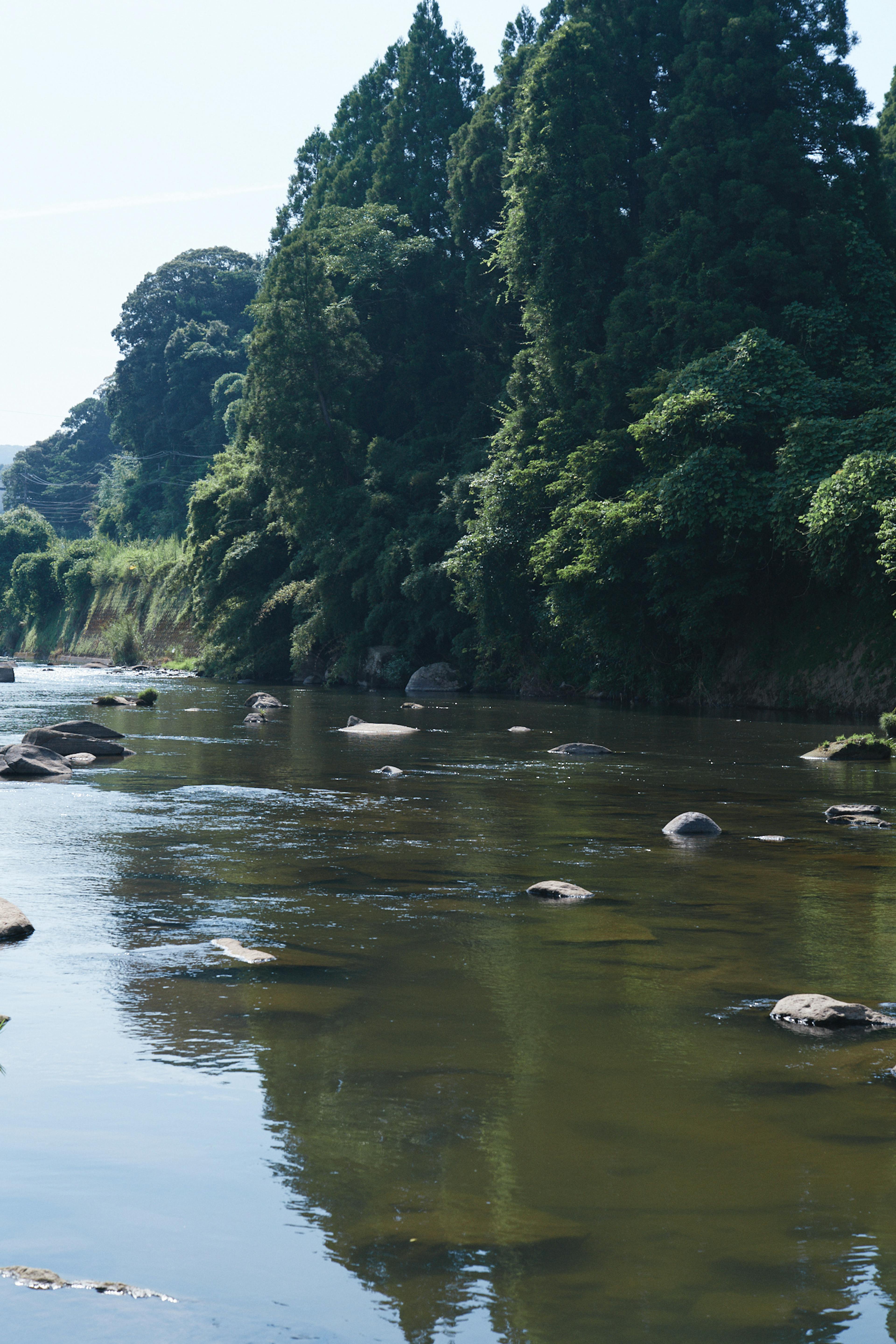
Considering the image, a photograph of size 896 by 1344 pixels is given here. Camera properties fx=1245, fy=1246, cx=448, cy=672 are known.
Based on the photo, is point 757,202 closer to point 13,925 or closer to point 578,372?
point 578,372

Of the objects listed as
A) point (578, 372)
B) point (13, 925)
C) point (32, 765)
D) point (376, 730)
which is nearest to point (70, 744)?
point (32, 765)

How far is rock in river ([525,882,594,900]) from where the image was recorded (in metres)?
5.95

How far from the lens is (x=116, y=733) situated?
46.5ft

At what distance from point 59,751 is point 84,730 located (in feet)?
1.96

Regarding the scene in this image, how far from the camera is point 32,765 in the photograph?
36.0ft

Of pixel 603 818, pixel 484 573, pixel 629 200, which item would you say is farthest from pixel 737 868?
pixel 629 200

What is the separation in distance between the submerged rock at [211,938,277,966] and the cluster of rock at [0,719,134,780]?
21.0 ft

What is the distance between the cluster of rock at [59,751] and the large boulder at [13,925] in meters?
5.90

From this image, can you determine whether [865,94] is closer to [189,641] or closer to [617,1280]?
[617,1280]

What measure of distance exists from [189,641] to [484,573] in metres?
25.5

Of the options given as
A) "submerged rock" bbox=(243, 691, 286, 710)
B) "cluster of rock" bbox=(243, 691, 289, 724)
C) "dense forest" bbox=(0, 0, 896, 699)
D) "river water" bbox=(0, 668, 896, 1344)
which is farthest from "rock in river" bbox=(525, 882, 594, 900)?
"submerged rock" bbox=(243, 691, 286, 710)

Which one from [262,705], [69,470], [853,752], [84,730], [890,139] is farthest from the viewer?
[69,470]

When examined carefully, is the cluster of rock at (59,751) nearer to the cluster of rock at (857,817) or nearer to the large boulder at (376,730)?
the large boulder at (376,730)

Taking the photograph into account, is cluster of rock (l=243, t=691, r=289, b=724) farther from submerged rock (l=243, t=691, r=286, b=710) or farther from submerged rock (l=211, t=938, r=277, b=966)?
submerged rock (l=211, t=938, r=277, b=966)
